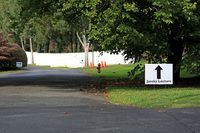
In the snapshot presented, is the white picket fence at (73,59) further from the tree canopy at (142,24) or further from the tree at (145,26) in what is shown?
the tree at (145,26)

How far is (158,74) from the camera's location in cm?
1230

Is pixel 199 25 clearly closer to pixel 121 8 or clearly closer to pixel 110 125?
pixel 121 8

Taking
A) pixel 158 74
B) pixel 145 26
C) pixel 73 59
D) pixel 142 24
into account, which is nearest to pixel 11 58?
pixel 73 59

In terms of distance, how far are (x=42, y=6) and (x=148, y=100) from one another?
33.7ft

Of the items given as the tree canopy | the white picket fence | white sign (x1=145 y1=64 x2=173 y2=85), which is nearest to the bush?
the white picket fence

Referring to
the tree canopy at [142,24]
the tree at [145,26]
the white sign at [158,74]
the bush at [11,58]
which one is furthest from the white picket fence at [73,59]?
the white sign at [158,74]

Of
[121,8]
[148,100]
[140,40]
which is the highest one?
[121,8]

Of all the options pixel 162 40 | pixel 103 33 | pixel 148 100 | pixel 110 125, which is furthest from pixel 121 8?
pixel 110 125

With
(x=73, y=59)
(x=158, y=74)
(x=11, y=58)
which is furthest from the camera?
(x=73, y=59)

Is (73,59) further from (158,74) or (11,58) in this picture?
(158,74)

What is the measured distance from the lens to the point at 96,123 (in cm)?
795

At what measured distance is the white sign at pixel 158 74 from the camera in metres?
12.2

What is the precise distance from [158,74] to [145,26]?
4.76m

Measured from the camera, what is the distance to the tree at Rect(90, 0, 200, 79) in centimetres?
1447
